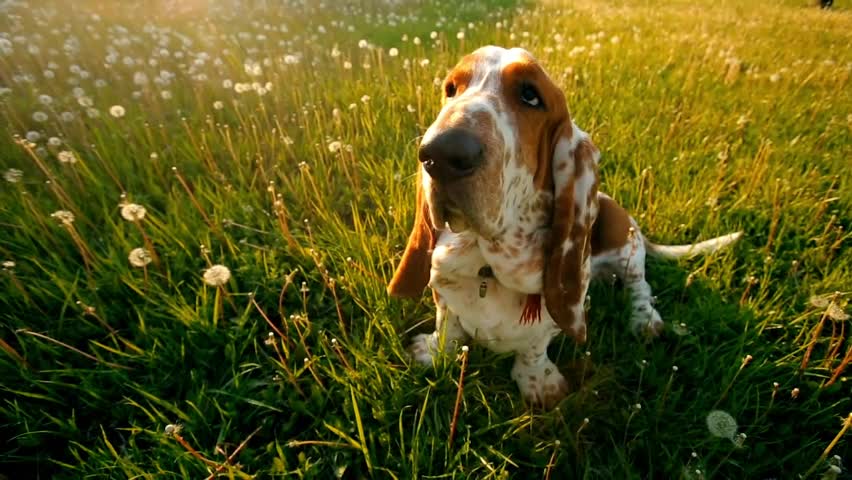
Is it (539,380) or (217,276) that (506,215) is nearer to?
(539,380)

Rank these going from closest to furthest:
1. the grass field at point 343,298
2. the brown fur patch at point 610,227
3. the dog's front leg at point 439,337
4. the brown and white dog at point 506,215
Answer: the brown and white dog at point 506,215, the grass field at point 343,298, the dog's front leg at point 439,337, the brown fur patch at point 610,227

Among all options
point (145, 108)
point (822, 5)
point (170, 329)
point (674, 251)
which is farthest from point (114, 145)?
point (822, 5)

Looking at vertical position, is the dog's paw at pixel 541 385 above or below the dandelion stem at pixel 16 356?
below

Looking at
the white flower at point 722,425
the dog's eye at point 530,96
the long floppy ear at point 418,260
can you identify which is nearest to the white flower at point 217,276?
the long floppy ear at point 418,260

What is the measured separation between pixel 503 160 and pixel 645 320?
1.67 meters

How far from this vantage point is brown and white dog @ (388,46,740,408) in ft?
4.88

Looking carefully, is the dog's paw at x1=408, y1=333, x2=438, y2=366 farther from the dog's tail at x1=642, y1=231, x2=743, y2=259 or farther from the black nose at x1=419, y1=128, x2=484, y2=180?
the dog's tail at x1=642, y1=231, x2=743, y2=259

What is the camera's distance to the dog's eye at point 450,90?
1941 millimetres

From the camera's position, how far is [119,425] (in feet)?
6.96

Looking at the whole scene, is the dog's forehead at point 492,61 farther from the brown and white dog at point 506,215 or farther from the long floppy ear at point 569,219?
the long floppy ear at point 569,219

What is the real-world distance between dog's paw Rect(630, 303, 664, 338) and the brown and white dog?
68 centimetres

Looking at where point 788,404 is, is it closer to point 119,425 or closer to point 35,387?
point 119,425

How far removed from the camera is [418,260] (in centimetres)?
207

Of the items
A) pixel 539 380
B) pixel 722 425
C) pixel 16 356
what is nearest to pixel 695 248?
pixel 722 425
